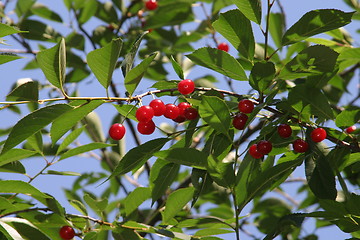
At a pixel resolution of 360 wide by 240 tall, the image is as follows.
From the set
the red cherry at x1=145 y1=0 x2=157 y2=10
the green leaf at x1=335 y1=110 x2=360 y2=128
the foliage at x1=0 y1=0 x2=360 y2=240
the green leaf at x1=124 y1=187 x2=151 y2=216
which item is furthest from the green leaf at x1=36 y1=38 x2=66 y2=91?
the red cherry at x1=145 y1=0 x2=157 y2=10

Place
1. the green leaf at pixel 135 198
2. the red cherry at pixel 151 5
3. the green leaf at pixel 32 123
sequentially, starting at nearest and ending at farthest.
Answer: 1. the green leaf at pixel 32 123
2. the green leaf at pixel 135 198
3. the red cherry at pixel 151 5

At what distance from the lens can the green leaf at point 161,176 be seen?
171 centimetres

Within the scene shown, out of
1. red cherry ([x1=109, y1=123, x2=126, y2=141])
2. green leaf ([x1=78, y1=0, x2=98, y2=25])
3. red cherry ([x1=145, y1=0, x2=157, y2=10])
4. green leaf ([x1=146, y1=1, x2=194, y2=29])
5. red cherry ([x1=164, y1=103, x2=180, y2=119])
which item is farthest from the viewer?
red cherry ([x1=145, y1=0, x2=157, y2=10])

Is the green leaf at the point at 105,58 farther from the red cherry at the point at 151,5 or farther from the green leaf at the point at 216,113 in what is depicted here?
the red cherry at the point at 151,5

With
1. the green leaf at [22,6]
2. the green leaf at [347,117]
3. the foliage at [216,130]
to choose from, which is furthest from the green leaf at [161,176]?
the green leaf at [22,6]

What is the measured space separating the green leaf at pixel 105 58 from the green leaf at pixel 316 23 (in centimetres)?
52

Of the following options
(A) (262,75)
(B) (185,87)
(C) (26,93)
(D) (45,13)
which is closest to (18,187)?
(C) (26,93)

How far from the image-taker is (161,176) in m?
1.72

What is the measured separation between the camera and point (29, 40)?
11.2 feet

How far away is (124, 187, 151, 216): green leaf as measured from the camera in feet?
6.17

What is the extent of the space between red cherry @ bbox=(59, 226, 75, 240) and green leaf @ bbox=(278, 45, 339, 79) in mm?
966

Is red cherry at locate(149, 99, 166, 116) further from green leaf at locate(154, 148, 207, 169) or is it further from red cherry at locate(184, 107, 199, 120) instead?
green leaf at locate(154, 148, 207, 169)

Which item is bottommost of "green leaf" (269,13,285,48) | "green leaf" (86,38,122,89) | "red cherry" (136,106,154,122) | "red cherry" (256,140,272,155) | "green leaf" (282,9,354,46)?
"red cherry" (256,140,272,155)

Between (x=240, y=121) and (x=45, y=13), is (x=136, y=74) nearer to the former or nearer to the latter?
(x=240, y=121)
